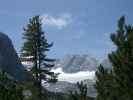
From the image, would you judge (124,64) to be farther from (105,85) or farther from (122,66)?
(105,85)

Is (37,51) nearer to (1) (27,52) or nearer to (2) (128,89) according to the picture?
(1) (27,52)

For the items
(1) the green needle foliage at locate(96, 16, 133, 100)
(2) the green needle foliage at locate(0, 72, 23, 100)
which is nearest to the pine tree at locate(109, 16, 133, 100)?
(1) the green needle foliage at locate(96, 16, 133, 100)

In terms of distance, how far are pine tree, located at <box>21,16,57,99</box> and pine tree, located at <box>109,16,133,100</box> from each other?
16.0 m

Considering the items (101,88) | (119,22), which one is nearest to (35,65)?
(101,88)

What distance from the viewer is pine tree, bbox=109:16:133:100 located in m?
31.0

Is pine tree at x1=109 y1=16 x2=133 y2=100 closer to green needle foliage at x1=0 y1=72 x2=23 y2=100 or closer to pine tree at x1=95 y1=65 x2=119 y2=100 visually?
pine tree at x1=95 y1=65 x2=119 y2=100

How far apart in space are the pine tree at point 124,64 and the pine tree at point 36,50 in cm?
1604

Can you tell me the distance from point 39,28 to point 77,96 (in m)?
18.9

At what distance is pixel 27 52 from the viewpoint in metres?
48.8

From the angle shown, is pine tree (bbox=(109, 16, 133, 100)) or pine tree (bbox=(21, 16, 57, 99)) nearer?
pine tree (bbox=(109, 16, 133, 100))

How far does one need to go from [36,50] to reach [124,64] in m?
18.9

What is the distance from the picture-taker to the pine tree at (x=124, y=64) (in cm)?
3102

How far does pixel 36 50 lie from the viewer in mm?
48906

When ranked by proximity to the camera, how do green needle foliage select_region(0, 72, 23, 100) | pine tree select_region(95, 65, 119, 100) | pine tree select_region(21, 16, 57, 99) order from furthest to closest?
pine tree select_region(21, 16, 57, 99) < pine tree select_region(95, 65, 119, 100) < green needle foliage select_region(0, 72, 23, 100)
